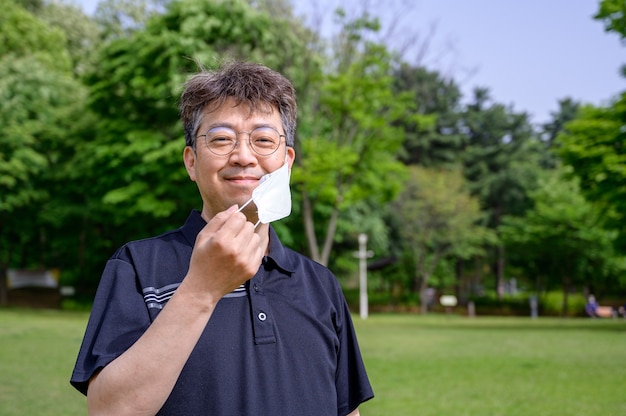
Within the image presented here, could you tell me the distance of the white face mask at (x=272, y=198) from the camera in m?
1.78

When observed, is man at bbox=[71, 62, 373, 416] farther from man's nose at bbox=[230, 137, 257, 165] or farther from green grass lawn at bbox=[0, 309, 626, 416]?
green grass lawn at bbox=[0, 309, 626, 416]

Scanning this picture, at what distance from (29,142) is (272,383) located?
107ft

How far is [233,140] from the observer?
205cm

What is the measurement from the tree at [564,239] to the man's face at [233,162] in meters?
43.4

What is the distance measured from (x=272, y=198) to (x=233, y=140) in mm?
324

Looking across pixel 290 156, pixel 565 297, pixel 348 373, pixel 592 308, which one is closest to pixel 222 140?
pixel 290 156

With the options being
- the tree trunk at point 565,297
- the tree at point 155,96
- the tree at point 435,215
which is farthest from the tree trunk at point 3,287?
the tree trunk at point 565,297

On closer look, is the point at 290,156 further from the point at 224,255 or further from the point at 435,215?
the point at 435,215

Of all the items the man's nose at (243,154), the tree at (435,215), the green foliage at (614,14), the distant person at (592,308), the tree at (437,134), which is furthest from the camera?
the tree at (437,134)

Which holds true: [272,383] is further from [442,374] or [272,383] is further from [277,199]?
[442,374]

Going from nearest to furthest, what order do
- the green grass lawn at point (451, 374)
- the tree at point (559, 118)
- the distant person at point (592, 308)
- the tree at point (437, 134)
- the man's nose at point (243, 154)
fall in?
the man's nose at point (243, 154) → the green grass lawn at point (451, 374) → the distant person at point (592, 308) → the tree at point (437, 134) → the tree at point (559, 118)

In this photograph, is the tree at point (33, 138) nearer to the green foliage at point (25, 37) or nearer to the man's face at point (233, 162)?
the green foliage at point (25, 37)

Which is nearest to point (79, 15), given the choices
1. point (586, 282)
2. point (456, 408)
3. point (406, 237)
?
point (406, 237)

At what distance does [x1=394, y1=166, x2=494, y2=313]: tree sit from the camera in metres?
47.9
